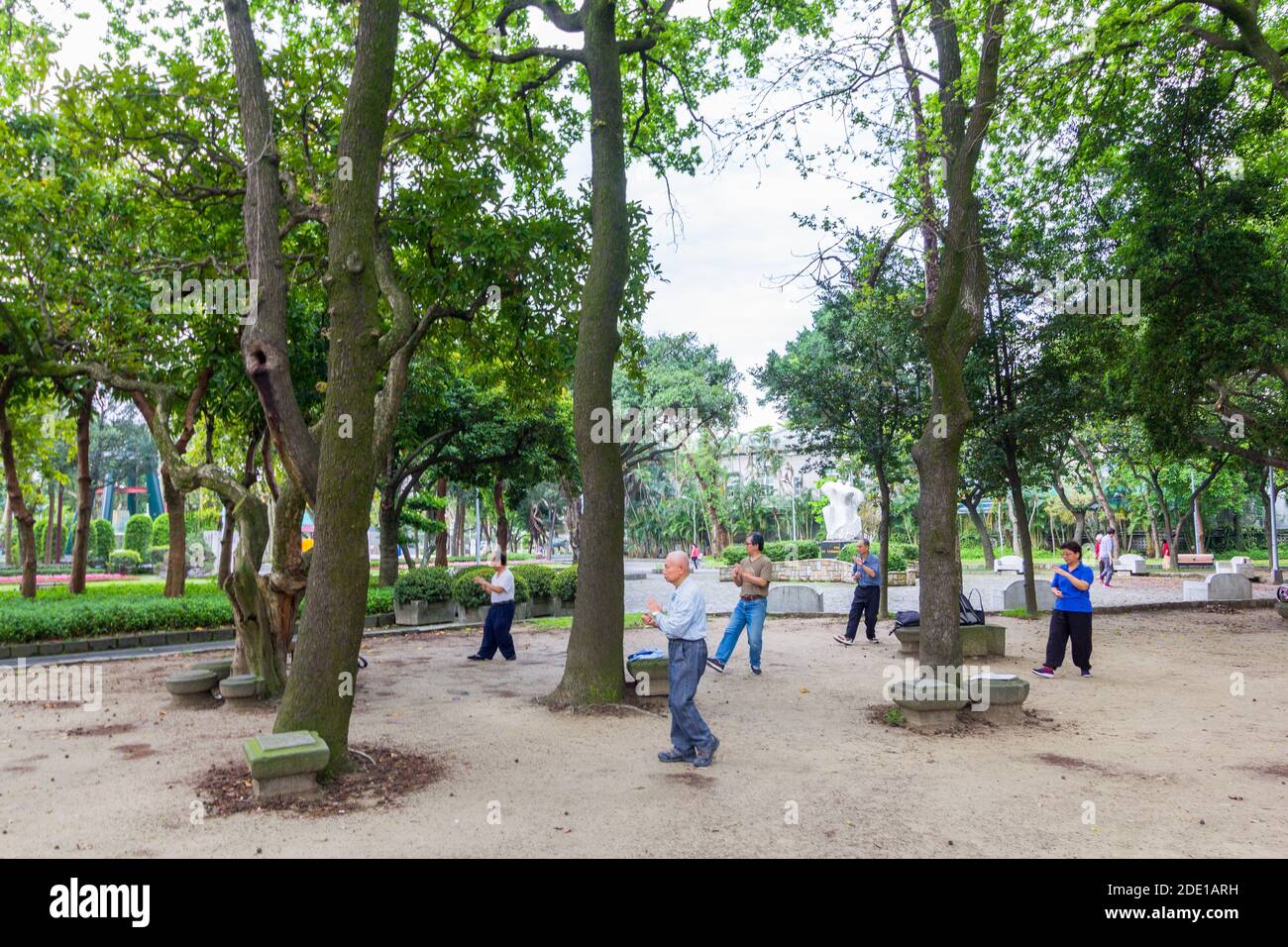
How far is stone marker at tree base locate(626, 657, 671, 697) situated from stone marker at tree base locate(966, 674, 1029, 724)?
302cm

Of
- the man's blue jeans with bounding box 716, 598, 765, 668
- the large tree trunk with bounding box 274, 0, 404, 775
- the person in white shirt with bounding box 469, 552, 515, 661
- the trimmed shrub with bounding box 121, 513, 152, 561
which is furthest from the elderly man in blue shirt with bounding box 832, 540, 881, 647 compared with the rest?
the trimmed shrub with bounding box 121, 513, 152, 561

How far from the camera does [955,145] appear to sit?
328 inches

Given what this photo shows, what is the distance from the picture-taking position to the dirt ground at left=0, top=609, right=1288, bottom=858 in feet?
16.0

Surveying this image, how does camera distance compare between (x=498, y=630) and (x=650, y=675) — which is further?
(x=498, y=630)

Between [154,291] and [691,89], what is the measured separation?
749cm

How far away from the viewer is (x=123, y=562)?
37.3 metres

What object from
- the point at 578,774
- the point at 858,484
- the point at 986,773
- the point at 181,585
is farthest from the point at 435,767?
the point at 858,484

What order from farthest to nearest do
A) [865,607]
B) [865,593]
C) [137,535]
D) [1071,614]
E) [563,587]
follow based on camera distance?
[137,535], [563,587], [865,607], [865,593], [1071,614]

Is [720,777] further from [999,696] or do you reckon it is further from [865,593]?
[865,593]

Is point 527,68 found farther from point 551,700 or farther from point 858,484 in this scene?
A: point 858,484

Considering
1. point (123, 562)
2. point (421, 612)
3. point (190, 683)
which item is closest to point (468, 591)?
point (421, 612)

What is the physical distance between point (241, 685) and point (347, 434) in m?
4.20

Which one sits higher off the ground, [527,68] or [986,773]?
[527,68]

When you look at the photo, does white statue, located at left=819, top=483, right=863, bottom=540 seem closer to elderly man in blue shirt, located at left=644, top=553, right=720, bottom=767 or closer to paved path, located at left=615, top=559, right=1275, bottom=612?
paved path, located at left=615, top=559, right=1275, bottom=612
